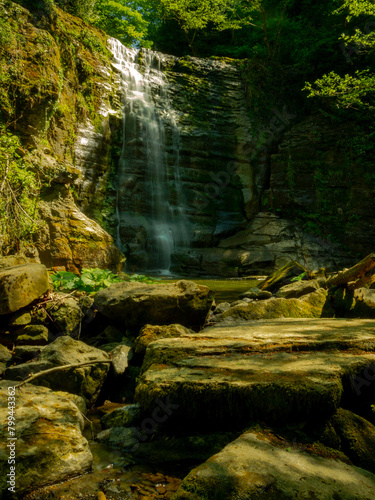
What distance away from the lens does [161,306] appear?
14.4ft

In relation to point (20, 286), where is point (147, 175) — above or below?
above

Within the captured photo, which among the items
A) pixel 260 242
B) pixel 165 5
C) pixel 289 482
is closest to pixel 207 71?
pixel 165 5

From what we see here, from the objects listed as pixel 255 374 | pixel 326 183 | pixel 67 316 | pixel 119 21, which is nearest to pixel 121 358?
pixel 67 316

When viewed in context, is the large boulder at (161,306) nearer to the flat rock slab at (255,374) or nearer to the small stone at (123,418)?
the flat rock slab at (255,374)

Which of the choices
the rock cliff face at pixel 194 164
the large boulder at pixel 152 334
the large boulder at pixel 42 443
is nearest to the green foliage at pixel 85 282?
the large boulder at pixel 152 334

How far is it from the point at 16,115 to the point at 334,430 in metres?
9.58

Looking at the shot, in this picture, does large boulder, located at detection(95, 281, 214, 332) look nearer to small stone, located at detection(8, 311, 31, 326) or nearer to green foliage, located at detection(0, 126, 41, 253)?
small stone, located at detection(8, 311, 31, 326)

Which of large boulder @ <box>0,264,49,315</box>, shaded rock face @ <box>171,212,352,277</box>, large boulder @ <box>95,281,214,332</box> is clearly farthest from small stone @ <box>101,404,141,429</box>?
shaded rock face @ <box>171,212,352,277</box>

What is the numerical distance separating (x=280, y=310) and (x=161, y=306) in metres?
1.79

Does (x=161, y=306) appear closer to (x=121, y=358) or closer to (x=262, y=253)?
(x=121, y=358)

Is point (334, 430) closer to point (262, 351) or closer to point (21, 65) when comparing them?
point (262, 351)

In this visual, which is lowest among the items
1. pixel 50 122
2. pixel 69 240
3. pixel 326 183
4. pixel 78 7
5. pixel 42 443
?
pixel 42 443

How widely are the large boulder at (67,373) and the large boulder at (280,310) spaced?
2113 mm

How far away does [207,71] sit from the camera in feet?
59.7
